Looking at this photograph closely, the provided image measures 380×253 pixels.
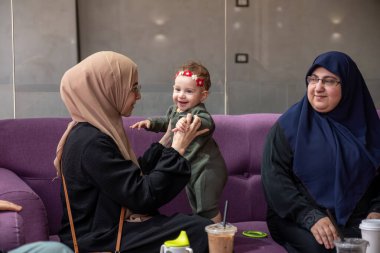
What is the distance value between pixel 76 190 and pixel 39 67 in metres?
2.34

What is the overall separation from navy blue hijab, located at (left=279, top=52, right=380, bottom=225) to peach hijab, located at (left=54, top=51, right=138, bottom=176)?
76cm

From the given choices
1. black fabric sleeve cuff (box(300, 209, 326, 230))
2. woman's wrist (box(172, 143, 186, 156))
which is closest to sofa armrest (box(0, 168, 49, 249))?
woman's wrist (box(172, 143, 186, 156))

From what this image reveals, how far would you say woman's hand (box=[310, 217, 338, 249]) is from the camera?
82.7 inches

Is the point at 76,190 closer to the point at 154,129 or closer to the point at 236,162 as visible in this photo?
the point at 154,129

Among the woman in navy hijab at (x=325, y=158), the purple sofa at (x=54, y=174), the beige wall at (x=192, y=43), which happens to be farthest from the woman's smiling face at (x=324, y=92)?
the beige wall at (x=192, y=43)

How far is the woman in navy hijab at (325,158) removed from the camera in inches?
89.3

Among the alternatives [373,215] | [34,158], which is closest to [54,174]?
[34,158]

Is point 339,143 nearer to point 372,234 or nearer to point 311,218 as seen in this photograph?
point 311,218

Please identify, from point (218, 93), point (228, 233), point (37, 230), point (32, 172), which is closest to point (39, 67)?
point (218, 93)

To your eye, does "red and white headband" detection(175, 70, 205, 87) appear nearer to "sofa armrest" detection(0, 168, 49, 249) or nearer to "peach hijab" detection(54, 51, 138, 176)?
"peach hijab" detection(54, 51, 138, 176)

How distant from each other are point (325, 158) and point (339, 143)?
0.32 ft

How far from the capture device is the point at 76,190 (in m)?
1.98

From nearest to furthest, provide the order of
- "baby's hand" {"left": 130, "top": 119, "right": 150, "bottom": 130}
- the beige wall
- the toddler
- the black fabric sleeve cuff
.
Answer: the black fabric sleeve cuff, the toddler, "baby's hand" {"left": 130, "top": 119, "right": 150, "bottom": 130}, the beige wall

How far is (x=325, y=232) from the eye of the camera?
2109mm
